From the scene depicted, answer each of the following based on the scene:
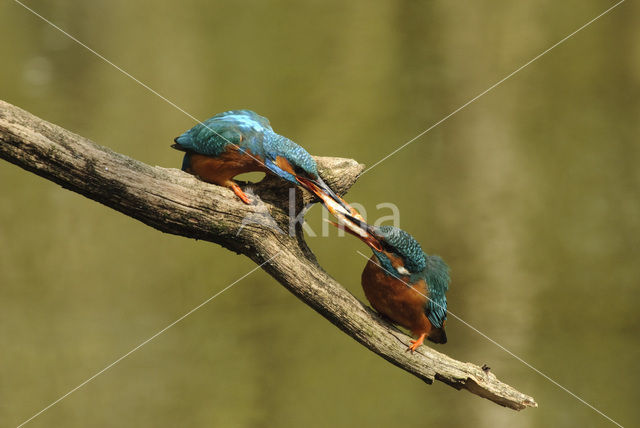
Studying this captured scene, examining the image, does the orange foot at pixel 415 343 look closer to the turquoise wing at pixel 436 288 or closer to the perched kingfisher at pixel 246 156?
the turquoise wing at pixel 436 288

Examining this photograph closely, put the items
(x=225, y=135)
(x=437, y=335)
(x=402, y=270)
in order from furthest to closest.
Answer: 1. (x=437, y=335)
2. (x=402, y=270)
3. (x=225, y=135)

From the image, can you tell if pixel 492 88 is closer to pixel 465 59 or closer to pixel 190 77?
pixel 465 59

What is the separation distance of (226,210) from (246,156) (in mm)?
181

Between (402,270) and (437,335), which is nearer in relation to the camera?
(402,270)

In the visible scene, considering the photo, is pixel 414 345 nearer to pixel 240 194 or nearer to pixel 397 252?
pixel 397 252

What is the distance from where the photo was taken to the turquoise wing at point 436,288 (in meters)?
2.06

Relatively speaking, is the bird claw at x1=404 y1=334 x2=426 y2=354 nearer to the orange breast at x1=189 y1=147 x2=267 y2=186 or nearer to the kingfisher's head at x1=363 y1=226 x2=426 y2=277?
the kingfisher's head at x1=363 y1=226 x2=426 y2=277

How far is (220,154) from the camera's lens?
6.28ft

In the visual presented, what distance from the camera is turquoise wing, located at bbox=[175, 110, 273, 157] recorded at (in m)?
1.90

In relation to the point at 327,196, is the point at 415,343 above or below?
below

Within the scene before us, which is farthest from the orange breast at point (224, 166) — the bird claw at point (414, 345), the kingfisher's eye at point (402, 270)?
the bird claw at point (414, 345)

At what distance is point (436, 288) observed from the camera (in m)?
2.09

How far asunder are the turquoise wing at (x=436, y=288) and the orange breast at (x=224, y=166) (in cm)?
67

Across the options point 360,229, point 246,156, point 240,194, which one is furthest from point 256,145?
point 360,229
